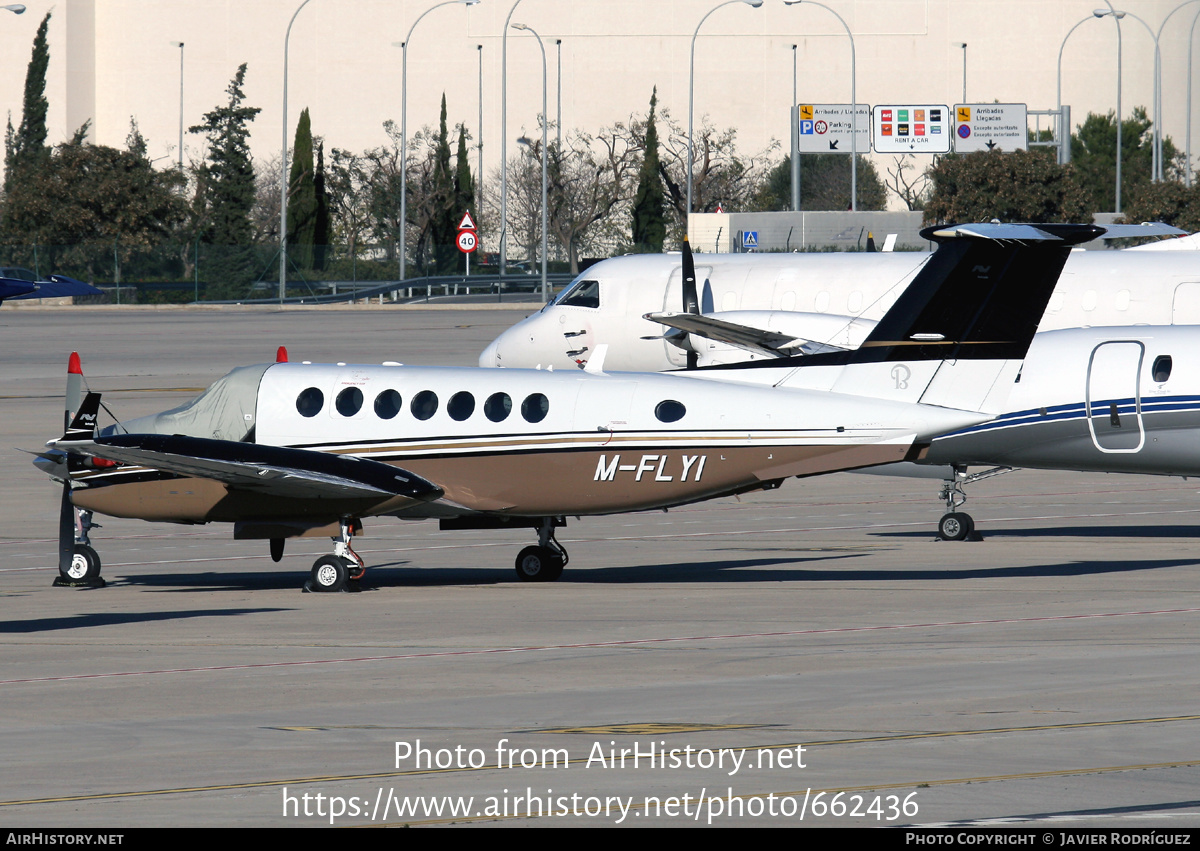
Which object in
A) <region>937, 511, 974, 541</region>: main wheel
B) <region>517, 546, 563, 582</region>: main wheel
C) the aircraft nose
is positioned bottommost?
<region>517, 546, 563, 582</region>: main wheel

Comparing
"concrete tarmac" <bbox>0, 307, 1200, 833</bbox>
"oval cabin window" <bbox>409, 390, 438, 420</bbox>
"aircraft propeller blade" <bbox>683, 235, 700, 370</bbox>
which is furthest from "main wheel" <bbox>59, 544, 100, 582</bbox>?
"aircraft propeller blade" <bbox>683, 235, 700, 370</bbox>

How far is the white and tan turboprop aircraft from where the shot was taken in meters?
29.5

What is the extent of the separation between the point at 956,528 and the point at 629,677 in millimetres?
10978

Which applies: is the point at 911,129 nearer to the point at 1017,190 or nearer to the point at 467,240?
the point at 1017,190

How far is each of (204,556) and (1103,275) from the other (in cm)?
1652

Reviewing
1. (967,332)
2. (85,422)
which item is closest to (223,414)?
(85,422)

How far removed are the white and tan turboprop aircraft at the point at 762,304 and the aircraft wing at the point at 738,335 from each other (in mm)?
25

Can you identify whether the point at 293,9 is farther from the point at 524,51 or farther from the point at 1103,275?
the point at 1103,275

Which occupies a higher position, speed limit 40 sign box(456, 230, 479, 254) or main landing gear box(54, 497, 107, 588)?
speed limit 40 sign box(456, 230, 479, 254)

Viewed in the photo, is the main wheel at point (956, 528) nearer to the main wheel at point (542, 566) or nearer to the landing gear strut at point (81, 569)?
the main wheel at point (542, 566)

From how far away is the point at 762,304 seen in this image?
3250cm

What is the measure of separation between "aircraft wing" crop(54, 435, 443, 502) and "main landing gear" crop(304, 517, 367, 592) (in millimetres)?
631

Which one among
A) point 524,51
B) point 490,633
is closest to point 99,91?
point 524,51

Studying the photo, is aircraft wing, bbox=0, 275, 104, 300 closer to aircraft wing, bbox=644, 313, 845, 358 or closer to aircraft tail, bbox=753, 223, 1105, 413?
aircraft wing, bbox=644, 313, 845, 358
